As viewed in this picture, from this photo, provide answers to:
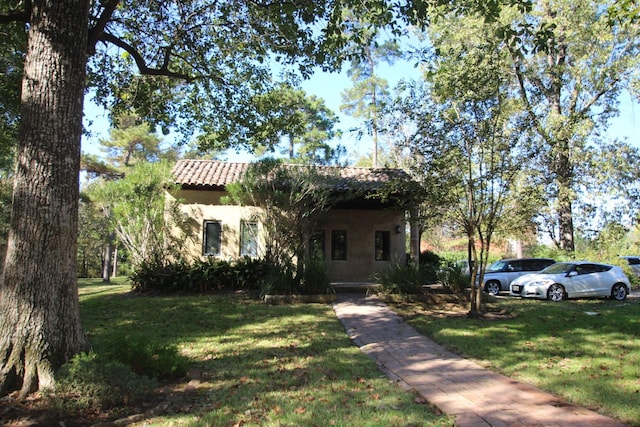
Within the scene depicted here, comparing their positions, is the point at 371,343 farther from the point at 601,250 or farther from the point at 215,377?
the point at 601,250

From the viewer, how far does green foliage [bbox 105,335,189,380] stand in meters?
4.79

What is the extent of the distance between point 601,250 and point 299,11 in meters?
A: 18.4

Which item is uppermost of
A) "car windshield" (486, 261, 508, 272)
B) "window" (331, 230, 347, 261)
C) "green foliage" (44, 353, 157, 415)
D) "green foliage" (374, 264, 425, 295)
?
"window" (331, 230, 347, 261)

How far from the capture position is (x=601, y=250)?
19703mm

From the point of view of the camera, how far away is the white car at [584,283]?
544 inches

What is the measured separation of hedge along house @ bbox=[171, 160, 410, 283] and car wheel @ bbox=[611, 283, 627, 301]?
7.15 meters

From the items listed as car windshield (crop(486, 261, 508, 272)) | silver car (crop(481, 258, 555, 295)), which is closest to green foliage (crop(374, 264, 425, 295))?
silver car (crop(481, 258, 555, 295))

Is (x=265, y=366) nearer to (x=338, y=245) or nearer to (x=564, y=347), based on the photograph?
(x=564, y=347)

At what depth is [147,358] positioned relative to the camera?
16.2ft

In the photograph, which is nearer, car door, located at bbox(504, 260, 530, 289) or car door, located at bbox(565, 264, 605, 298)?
car door, located at bbox(565, 264, 605, 298)

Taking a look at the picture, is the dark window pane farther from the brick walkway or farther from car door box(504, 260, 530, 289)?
car door box(504, 260, 530, 289)

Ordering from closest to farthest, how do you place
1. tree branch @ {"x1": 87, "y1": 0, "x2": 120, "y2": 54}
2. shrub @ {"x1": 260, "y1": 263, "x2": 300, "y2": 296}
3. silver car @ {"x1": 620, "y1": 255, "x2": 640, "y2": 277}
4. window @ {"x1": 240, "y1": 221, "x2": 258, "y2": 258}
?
tree branch @ {"x1": 87, "y1": 0, "x2": 120, "y2": 54} < shrub @ {"x1": 260, "y1": 263, "x2": 300, "y2": 296} < window @ {"x1": 240, "y1": 221, "x2": 258, "y2": 258} < silver car @ {"x1": 620, "y1": 255, "x2": 640, "y2": 277}

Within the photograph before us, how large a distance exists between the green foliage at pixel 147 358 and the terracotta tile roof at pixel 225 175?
9.77 metres

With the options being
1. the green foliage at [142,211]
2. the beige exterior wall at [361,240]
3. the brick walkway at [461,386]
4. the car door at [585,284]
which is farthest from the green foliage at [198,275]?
the car door at [585,284]
